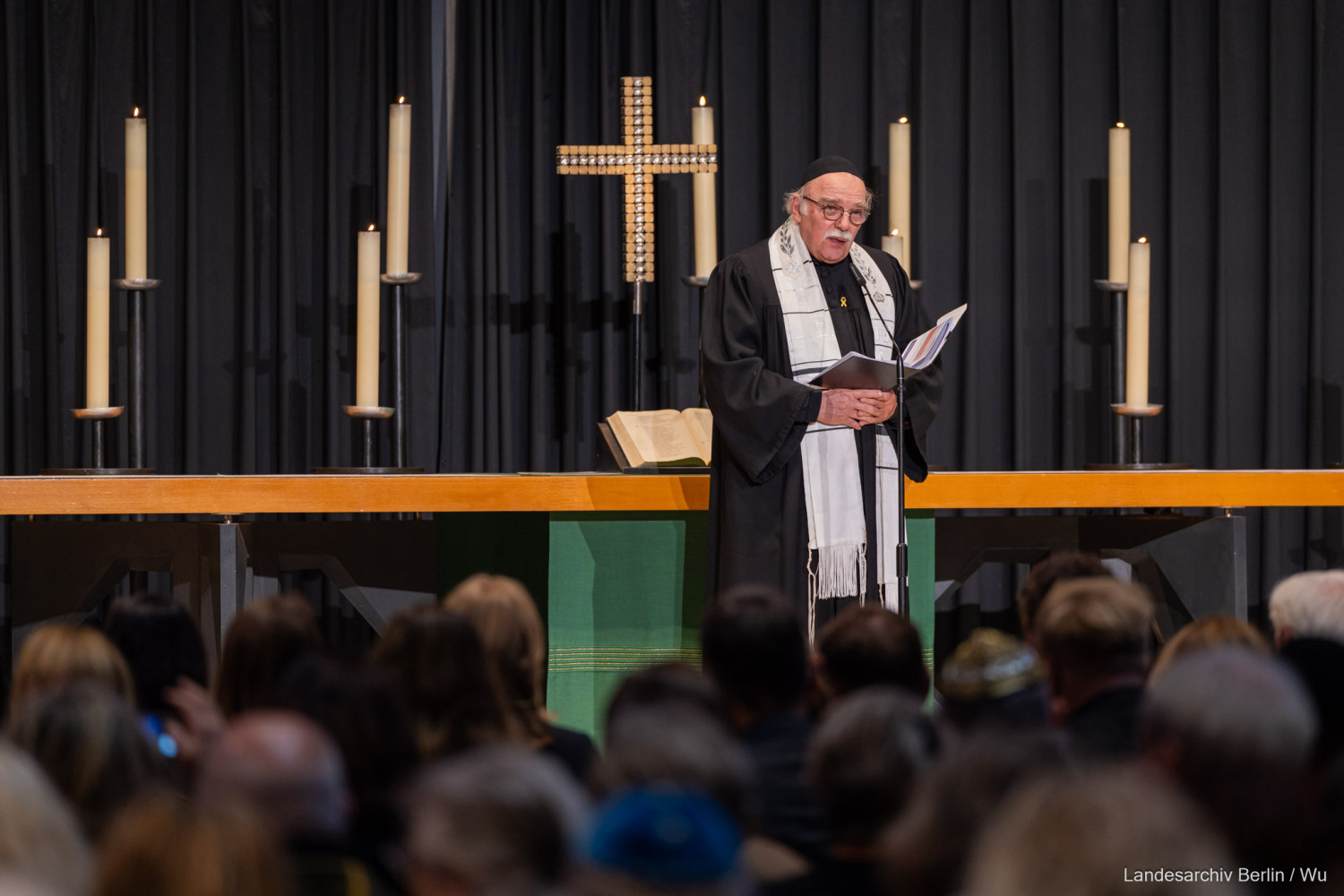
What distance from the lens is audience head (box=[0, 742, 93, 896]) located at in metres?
1.72

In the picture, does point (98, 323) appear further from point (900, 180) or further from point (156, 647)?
point (900, 180)

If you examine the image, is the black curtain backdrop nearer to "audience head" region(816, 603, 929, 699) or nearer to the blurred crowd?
the blurred crowd

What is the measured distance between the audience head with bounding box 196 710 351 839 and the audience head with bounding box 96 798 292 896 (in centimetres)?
27

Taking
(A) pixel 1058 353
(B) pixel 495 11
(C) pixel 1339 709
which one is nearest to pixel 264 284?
(B) pixel 495 11

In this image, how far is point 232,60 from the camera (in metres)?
6.79

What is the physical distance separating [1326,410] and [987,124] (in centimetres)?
213

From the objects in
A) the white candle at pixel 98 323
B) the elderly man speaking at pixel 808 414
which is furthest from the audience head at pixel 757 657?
the white candle at pixel 98 323

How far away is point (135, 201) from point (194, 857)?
4.50 metres

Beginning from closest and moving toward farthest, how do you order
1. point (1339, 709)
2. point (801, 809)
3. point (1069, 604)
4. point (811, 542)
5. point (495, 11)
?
1. point (801, 809)
2. point (1339, 709)
3. point (1069, 604)
4. point (811, 542)
5. point (495, 11)

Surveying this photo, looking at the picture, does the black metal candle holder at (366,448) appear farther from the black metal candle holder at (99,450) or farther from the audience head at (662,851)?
the audience head at (662,851)

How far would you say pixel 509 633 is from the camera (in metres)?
2.86

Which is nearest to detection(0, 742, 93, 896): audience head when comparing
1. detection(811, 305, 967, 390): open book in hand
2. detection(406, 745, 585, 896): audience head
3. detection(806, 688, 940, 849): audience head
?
detection(406, 745, 585, 896): audience head

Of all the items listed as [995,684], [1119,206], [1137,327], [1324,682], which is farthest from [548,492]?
[1324,682]

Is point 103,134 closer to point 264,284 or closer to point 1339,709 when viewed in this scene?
point 264,284
